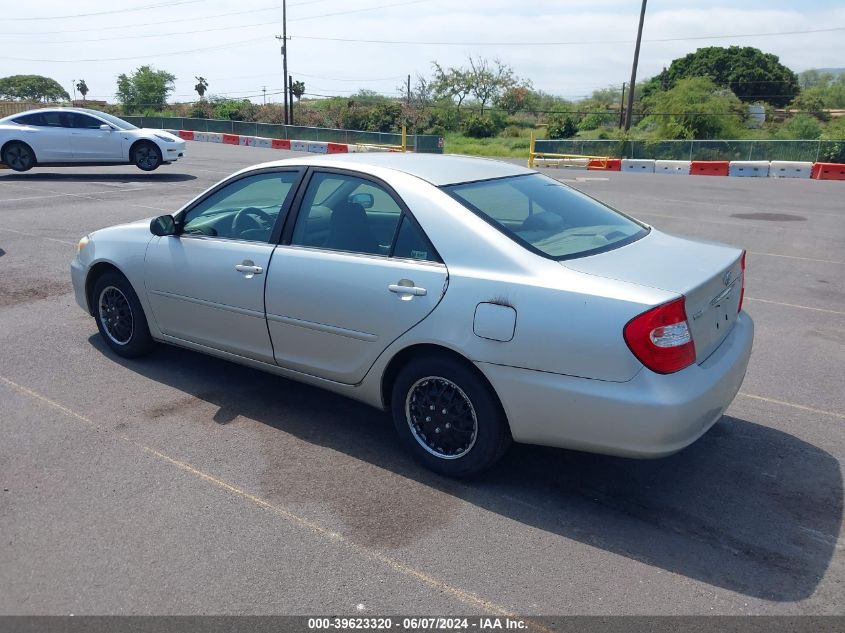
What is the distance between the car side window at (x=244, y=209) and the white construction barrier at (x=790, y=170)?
24.6 meters

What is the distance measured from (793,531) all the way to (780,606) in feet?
2.12

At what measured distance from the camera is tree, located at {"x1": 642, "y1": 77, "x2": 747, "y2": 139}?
4284 cm

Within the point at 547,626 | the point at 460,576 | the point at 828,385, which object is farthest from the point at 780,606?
the point at 828,385

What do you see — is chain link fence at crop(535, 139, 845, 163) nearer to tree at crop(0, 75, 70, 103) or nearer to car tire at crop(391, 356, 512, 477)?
car tire at crop(391, 356, 512, 477)

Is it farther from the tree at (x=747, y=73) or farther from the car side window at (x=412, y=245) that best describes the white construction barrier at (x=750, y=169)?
the tree at (x=747, y=73)

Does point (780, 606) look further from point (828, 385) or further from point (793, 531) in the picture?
point (828, 385)

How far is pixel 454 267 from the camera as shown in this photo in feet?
12.7

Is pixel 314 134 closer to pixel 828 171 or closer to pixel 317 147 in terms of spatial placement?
pixel 317 147

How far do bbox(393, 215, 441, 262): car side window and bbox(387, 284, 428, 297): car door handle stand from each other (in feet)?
0.59

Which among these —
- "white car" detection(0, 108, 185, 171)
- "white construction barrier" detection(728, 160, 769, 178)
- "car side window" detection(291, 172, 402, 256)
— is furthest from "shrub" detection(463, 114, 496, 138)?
"car side window" detection(291, 172, 402, 256)

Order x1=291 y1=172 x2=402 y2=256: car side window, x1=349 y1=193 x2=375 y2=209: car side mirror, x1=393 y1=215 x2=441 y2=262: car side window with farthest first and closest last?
1. x1=349 y1=193 x2=375 y2=209: car side mirror
2. x1=291 y1=172 x2=402 y2=256: car side window
3. x1=393 y1=215 x2=441 y2=262: car side window

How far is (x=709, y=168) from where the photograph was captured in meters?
26.9

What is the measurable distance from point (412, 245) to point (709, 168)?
1004 inches

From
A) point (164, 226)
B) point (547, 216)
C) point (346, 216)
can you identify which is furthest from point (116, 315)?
point (547, 216)
